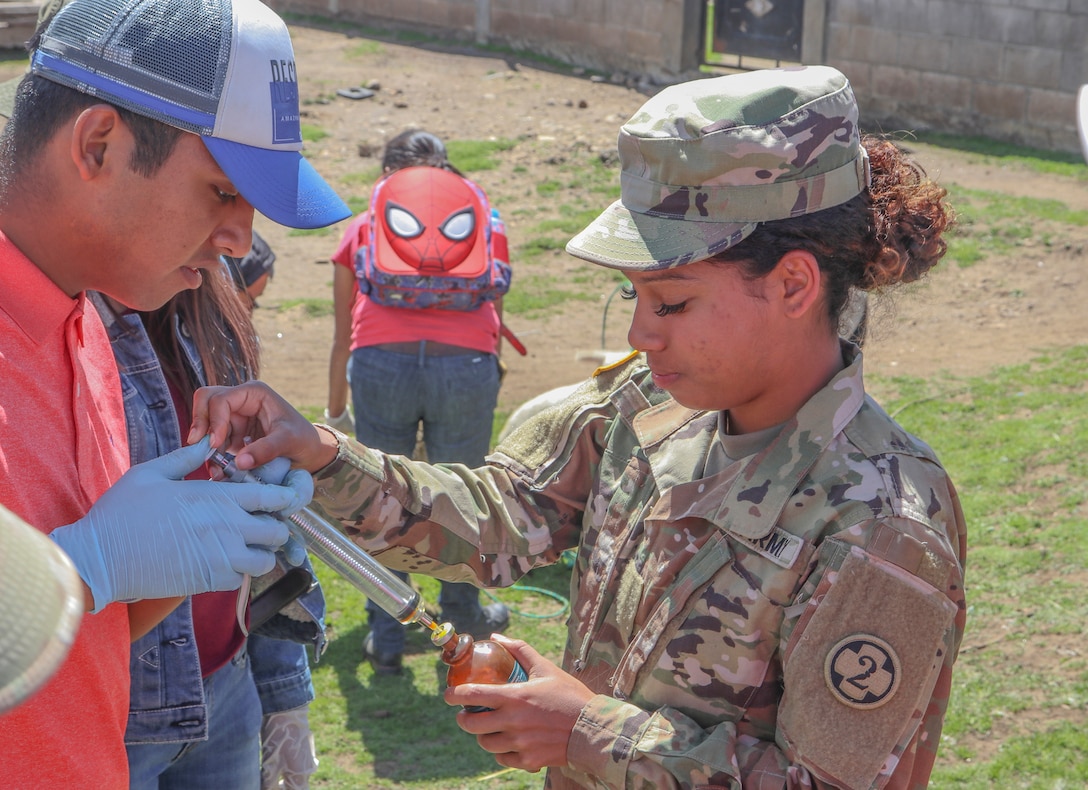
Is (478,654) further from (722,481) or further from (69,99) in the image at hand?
(69,99)

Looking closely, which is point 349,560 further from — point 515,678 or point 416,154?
point 416,154

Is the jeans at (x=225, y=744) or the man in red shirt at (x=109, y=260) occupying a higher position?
the man in red shirt at (x=109, y=260)

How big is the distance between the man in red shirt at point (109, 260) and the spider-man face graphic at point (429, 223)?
276 centimetres

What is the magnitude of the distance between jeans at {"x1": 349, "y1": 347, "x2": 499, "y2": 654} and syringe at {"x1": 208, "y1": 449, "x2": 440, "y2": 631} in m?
2.82

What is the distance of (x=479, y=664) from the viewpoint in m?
2.17

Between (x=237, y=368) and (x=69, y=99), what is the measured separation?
1127 millimetres

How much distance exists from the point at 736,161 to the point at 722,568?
27.3 inches

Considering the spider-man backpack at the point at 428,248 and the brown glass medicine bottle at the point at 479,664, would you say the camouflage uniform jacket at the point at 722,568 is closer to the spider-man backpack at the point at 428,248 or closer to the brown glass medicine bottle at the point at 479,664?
the brown glass medicine bottle at the point at 479,664

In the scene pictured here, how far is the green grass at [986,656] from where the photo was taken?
432cm

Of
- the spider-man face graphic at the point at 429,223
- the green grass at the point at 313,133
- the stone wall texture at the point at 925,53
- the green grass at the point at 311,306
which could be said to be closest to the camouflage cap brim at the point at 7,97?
the spider-man face graphic at the point at 429,223

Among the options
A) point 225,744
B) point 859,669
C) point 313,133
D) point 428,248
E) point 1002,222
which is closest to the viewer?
point 859,669

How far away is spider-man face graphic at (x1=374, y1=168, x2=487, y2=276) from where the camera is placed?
15.5 ft

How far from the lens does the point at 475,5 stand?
1620cm

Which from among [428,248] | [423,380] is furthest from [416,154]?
[423,380]
